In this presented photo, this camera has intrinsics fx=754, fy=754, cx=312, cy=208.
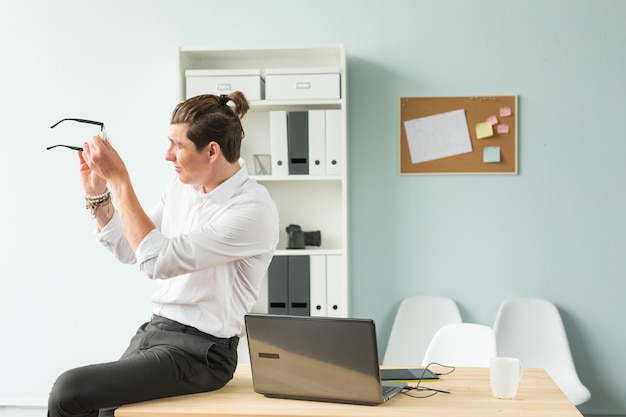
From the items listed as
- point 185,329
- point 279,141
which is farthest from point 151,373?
point 279,141

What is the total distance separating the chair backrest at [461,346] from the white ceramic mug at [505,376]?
32.8 inches

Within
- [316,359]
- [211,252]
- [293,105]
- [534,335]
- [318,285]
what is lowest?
[534,335]

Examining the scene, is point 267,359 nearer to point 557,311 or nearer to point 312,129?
point 312,129

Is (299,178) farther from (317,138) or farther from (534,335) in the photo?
(534,335)

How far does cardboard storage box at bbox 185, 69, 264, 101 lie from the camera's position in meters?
3.50

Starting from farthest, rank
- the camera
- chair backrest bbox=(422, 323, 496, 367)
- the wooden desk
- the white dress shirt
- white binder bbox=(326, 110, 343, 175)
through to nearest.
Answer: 1. the camera
2. white binder bbox=(326, 110, 343, 175)
3. chair backrest bbox=(422, 323, 496, 367)
4. the white dress shirt
5. the wooden desk

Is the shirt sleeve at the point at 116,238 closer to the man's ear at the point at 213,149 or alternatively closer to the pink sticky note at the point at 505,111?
the man's ear at the point at 213,149

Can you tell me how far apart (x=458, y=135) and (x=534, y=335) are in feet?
3.37

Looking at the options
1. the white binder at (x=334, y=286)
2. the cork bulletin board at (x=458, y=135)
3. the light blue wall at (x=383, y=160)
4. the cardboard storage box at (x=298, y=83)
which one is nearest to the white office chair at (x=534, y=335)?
the light blue wall at (x=383, y=160)

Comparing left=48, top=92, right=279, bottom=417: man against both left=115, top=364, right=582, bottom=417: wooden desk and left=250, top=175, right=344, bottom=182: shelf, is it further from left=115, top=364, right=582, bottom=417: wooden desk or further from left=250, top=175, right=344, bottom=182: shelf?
left=250, top=175, right=344, bottom=182: shelf

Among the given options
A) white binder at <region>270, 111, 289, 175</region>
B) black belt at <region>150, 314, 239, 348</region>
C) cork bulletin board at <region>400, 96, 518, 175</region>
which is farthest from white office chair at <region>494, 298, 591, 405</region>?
black belt at <region>150, 314, 239, 348</region>

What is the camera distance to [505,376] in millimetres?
1828

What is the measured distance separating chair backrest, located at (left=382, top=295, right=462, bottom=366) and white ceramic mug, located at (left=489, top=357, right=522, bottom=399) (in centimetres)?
181

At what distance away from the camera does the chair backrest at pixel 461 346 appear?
2691 mm
